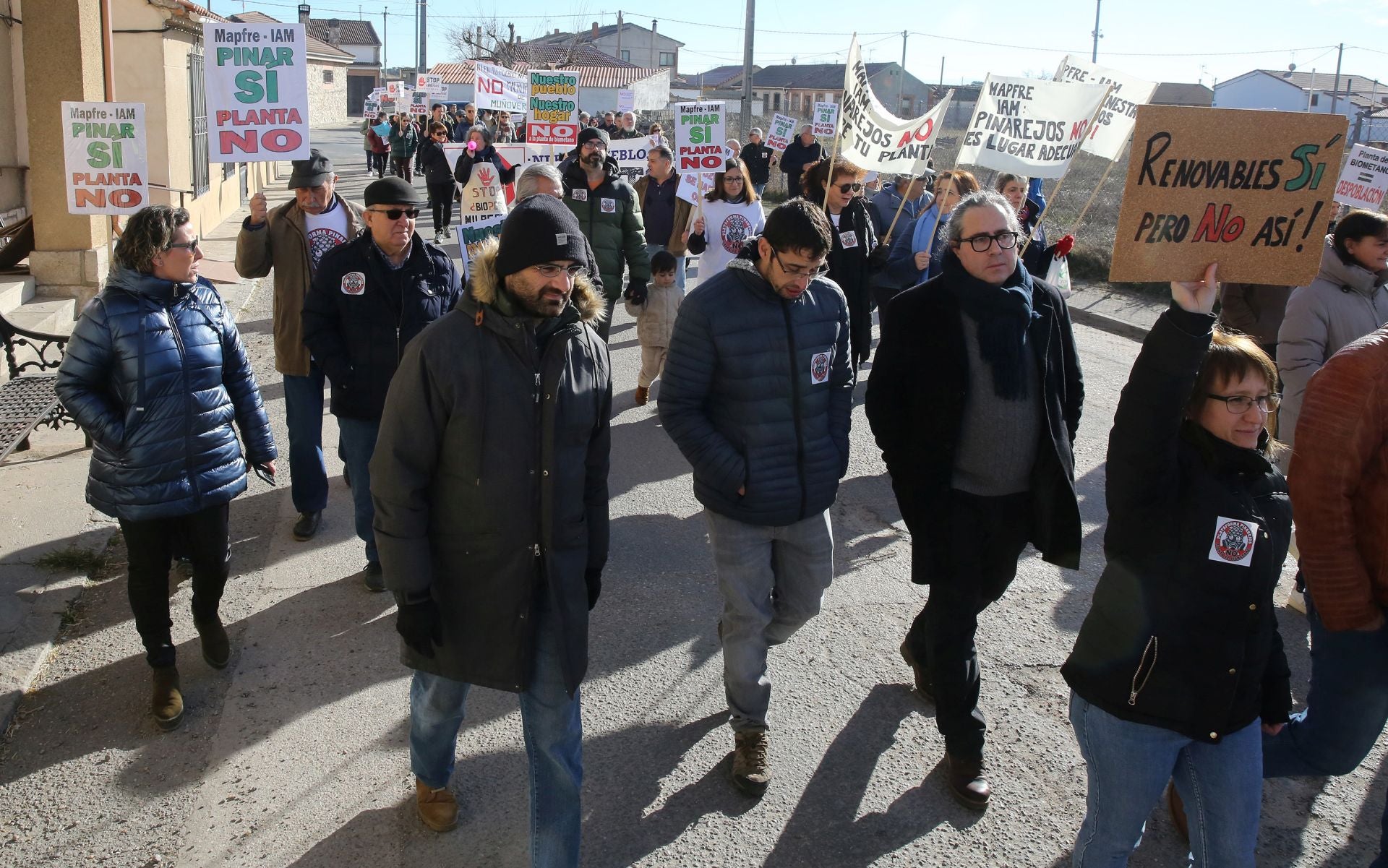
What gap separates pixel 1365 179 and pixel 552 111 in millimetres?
8081

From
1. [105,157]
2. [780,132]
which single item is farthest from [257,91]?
[780,132]

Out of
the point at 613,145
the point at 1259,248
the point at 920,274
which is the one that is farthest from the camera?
the point at 613,145

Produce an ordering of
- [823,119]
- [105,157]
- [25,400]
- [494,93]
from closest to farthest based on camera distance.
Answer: [25,400] → [105,157] → [494,93] → [823,119]

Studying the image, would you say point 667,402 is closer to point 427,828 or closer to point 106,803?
point 427,828

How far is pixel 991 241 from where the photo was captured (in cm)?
351

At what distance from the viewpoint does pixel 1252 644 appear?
9.05 ft

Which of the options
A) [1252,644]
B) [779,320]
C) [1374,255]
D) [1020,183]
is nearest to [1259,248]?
[1252,644]

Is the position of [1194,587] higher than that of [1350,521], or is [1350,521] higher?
[1350,521]

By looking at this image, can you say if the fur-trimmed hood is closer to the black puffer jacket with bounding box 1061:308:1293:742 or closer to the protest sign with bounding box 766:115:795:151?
the black puffer jacket with bounding box 1061:308:1293:742

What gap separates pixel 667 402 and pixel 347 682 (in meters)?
1.83

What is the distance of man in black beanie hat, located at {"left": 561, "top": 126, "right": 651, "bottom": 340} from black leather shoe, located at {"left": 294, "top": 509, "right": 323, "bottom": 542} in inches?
104

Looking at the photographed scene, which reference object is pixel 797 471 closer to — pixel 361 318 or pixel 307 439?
pixel 361 318

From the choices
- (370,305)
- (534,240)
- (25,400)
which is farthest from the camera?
(25,400)

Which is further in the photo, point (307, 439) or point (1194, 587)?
point (307, 439)
